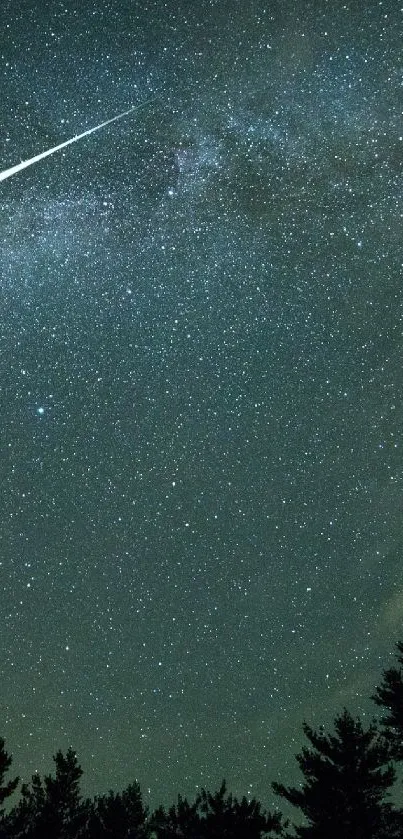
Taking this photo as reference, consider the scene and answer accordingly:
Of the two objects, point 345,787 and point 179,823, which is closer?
point 345,787

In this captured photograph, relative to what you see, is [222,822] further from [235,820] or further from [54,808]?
[54,808]

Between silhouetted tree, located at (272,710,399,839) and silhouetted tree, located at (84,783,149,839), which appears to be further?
silhouetted tree, located at (84,783,149,839)

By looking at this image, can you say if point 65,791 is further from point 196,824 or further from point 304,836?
point 304,836

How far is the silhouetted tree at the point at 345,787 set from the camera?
36.9 ft

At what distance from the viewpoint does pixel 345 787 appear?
12.0 metres

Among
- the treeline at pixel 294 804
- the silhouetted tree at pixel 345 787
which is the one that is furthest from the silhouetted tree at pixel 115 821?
the silhouetted tree at pixel 345 787

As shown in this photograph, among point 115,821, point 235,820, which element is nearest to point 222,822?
point 235,820

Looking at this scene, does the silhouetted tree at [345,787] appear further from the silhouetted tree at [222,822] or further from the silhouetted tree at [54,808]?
the silhouetted tree at [54,808]

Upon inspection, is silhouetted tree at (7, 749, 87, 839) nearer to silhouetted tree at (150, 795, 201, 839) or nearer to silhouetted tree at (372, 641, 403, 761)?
silhouetted tree at (150, 795, 201, 839)

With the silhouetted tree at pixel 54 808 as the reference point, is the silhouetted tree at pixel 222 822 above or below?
below

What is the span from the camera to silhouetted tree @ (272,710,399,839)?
1124 cm

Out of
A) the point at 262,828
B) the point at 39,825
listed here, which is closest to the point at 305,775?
the point at 262,828

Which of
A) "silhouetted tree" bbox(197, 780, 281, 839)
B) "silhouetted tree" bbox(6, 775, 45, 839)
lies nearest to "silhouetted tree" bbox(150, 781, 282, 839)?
"silhouetted tree" bbox(197, 780, 281, 839)

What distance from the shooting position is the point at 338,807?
38.3 ft
